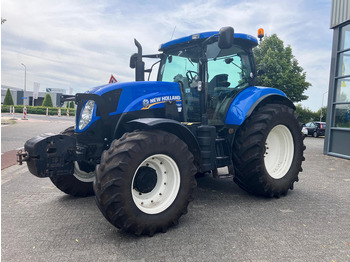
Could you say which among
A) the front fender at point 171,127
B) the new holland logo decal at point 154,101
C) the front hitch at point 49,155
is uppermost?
the new holland logo decal at point 154,101

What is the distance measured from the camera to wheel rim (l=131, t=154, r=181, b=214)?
10.4ft

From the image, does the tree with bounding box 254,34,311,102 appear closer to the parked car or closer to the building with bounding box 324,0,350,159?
the parked car

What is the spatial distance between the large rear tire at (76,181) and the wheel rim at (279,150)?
9.63ft

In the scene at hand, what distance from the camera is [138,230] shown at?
2965 millimetres

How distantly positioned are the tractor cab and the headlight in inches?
51.0

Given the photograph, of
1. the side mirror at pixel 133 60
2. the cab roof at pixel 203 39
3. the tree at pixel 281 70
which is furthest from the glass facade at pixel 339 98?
the tree at pixel 281 70

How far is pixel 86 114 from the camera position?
12.1ft

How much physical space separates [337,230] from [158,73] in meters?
3.44

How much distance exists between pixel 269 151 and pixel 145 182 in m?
2.58

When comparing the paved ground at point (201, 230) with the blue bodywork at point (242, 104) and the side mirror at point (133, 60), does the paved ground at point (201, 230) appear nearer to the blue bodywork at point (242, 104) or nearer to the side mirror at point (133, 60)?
the blue bodywork at point (242, 104)

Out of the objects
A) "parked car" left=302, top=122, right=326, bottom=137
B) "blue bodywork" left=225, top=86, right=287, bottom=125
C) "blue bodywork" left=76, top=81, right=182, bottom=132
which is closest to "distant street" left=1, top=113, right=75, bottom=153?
"blue bodywork" left=76, top=81, right=182, bottom=132

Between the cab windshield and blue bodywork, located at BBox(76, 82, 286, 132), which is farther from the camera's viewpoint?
the cab windshield

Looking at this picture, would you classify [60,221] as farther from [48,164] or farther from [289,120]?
[289,120]

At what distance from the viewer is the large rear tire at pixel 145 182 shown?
283 cm
